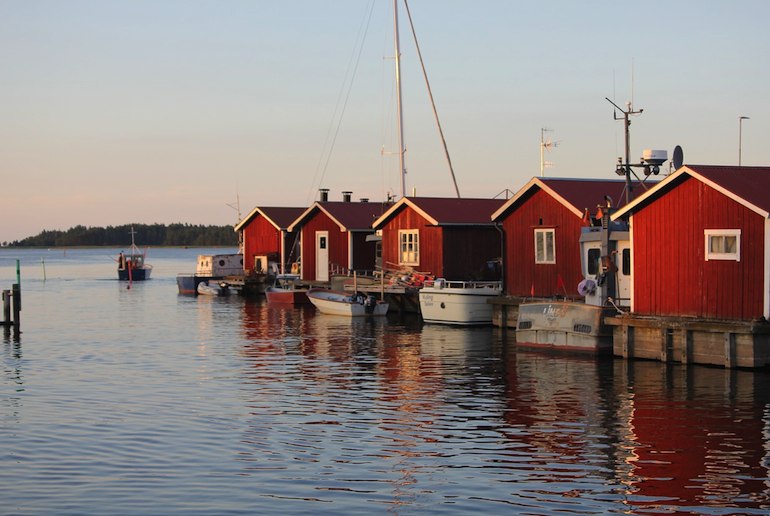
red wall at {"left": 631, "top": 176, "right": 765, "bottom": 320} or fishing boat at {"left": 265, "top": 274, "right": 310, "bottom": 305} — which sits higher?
red wall at {"left": 631, "top": 176, "right": 765, "bottom": 320}

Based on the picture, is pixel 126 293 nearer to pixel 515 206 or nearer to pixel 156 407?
pixel 515 206

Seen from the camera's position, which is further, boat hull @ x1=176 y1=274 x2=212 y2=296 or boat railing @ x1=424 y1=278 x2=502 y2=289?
boat hull @ x1=176 y1=274 x2=212 y2=296

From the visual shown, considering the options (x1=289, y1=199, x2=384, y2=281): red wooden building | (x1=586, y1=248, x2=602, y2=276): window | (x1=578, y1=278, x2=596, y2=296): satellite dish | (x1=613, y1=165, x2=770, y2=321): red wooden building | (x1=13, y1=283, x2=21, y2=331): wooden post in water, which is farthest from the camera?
(x1=289, y1=199, x2=384, y2=281): red wooden building

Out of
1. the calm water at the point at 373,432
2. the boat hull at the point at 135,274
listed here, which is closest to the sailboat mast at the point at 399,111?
the calm water at the point at 373,432

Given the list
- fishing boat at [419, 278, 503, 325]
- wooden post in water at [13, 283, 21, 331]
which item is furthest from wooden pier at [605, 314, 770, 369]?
wooden post in water at [13, 283, 21, 331]

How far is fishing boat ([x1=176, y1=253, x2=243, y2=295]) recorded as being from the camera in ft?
259

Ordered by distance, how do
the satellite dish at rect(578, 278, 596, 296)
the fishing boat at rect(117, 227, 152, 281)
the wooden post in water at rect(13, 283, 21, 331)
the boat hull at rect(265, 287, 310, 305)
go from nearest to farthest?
the satellite dish at rect(578, 278, 596, 296), the wooden post in water at rect(13, 283, 21, 331), the boat hull at rect(265, 287, 310, 305), the fishing boat at rect(117, 227, 152, 281)

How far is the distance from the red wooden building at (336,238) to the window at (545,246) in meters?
20.4

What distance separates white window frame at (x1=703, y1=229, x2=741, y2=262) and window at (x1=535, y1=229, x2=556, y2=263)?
11.7 m

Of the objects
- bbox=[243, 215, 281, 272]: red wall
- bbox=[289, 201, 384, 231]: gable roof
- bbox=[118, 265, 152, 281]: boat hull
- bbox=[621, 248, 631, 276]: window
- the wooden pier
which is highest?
bbox=[289, 201, 384, 231]: gable roof

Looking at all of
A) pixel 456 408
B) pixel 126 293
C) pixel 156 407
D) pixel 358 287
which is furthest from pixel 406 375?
pixel 126 293

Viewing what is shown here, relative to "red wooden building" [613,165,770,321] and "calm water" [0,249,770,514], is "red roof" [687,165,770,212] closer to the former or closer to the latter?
"red wooden building" [613,165,770,321]

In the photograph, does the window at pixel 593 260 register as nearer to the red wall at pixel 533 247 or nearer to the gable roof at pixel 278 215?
the red wall at pixel 533 247

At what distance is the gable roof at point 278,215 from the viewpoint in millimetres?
71500
